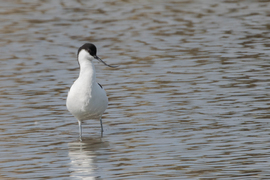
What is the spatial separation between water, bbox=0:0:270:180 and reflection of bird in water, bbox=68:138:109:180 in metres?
0.02

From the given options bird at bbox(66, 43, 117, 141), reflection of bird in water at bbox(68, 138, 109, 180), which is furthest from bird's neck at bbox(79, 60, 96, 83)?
reflection of bird in water at bbox(68, 138, 109, 180)

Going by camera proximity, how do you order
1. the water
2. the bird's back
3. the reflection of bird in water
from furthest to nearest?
the bird's back
the water
the reflection of bird in water

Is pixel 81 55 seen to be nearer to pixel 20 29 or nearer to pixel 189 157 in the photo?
pixel 189 157

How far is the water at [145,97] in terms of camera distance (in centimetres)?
882

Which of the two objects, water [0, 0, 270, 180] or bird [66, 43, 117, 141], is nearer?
water [0, 0, 270, 180]

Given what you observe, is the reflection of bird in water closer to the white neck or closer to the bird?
the bird

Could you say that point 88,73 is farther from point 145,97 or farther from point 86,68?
point 145,97

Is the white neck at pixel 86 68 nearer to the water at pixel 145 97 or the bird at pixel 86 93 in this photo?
the bird at pixel 86 93

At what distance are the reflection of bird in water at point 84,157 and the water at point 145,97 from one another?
2 centimetres

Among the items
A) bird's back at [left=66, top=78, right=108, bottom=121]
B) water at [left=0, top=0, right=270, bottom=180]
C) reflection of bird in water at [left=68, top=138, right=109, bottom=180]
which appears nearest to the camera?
reflection of bird in water at [left=68, top=138, right=109, bottom=180]

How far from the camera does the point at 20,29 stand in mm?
24453

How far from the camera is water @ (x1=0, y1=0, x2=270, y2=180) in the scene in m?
8.82

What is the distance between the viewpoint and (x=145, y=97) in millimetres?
13438

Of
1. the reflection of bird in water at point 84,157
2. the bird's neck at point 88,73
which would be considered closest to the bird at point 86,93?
the bird's neck at point 88,73
